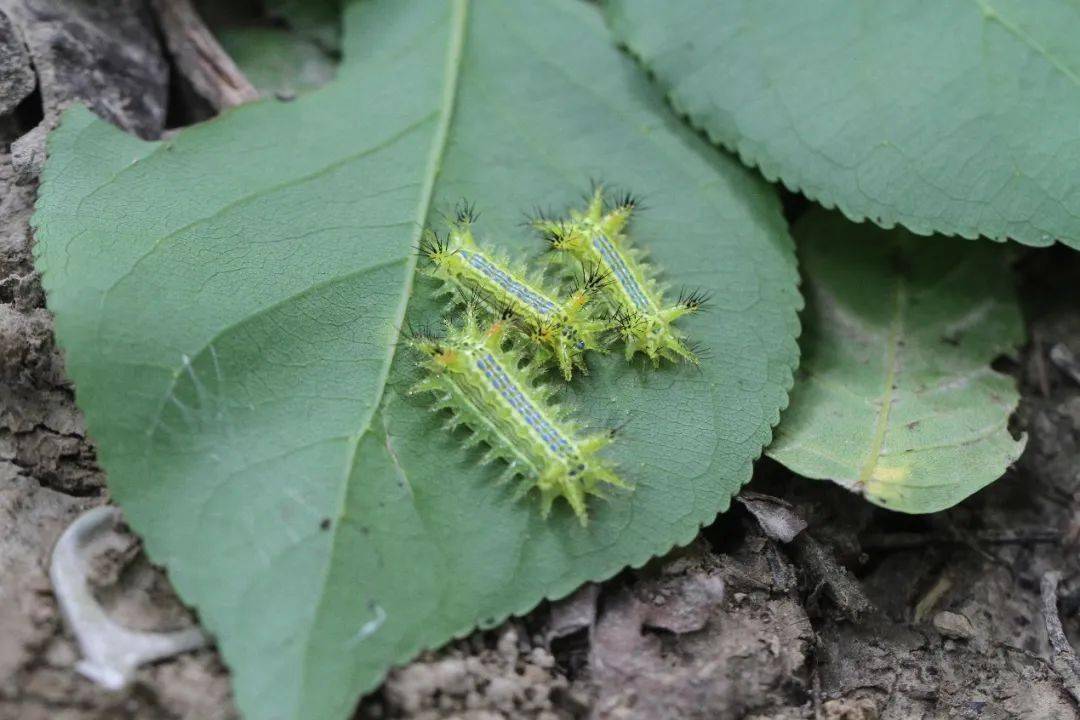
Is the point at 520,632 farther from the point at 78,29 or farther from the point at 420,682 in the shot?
the point at 78,29

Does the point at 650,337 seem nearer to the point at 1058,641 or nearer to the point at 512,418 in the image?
the point at 512,418

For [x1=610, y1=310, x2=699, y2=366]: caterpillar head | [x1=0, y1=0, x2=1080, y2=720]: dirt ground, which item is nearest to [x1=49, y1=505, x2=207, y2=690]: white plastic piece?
[x1=0, y1=0, x2=1080, y2=720]: dirt ground

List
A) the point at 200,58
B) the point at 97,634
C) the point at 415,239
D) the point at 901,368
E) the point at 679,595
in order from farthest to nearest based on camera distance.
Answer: the point at 200,58
the point at 901,368
the point at 415,239
the point at 679,595
the point at 97,634

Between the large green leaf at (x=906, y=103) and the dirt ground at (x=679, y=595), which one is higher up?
the large green leaf at (x=906, y=103)

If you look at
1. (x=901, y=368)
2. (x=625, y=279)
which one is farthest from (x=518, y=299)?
(x=901, y=368)

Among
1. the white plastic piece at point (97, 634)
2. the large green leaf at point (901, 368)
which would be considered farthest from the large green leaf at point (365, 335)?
the large green leaf at point (901, 368)

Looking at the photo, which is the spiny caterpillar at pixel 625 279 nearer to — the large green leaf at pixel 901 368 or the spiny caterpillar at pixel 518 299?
the spiny caterpillar at pixel 518 299
